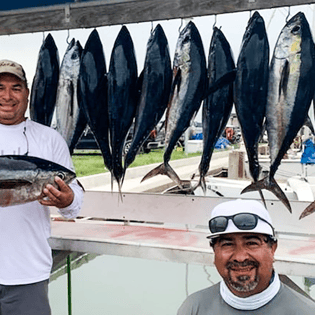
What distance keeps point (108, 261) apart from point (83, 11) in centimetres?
154

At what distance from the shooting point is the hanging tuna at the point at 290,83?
6.49ft

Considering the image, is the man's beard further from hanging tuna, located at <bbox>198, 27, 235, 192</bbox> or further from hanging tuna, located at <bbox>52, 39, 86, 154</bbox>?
hanging tuna, located at <bbox>52, 39, 86, 154</bbox>

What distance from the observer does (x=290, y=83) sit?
200cm

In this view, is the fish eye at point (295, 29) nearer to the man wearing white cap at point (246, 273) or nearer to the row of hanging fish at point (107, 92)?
the row of hanging fish at point (107, 92)

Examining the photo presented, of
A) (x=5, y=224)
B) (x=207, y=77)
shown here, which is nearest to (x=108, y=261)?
(x=5, y=224)

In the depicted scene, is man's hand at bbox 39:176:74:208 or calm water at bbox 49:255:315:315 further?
calm water at bbox 49:255:315:315

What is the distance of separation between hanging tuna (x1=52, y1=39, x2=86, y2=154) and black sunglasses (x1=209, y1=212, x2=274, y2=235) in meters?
1.20

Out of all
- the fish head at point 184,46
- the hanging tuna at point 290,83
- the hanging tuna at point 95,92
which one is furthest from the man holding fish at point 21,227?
the hanging tuna at point 290,83

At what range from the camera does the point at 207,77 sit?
2.18 meters

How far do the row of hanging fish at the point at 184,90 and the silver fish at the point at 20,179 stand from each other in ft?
2.21

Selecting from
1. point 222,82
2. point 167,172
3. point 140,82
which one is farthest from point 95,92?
point 222,82

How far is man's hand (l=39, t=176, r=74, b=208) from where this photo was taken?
171cm

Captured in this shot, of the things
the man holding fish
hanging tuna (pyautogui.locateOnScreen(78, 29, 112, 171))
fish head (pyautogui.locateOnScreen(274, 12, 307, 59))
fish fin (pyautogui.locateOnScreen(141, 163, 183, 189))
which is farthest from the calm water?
fish head (pyautogui.locateOnScreen(274, 12, 307, 59))

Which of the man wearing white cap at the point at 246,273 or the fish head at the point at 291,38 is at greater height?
the fish head at the point at 291,38
